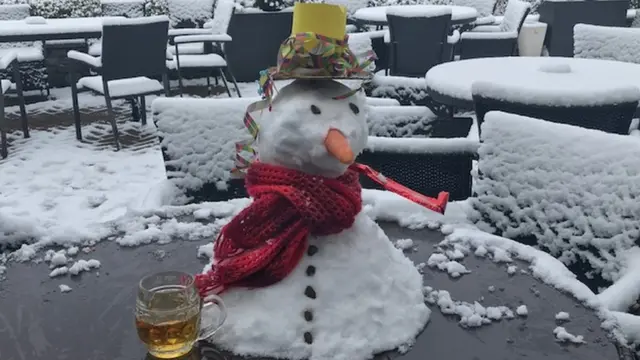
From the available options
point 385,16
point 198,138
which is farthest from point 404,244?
point 385,16

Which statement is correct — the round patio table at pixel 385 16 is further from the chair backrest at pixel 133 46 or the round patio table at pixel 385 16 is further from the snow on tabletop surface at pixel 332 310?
the snow on tabletop surface at pixel 332 310

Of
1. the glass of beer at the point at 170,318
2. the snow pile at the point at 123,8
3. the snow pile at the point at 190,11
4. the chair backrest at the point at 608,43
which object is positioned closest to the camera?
the glass of beer at the point at 170,318

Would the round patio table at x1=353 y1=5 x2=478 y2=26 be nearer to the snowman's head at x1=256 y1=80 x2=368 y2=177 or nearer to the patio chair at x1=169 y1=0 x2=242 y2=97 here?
the patio chair at x1=169 y1=0 x2=242 y2=97

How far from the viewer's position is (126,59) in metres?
4.52

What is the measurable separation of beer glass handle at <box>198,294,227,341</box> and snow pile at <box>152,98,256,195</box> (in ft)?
3.49

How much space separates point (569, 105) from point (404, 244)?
3.77 feet

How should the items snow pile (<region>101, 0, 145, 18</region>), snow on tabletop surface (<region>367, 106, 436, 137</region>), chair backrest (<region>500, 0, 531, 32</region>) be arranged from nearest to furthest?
1. snow on tabletop surface (<region>367, 106, 436, 137</region>)
2. chair backrest (<region>500, 0, 531, 32</region>)
3. snow pile (<region>101, 0, 145, 18</region>)

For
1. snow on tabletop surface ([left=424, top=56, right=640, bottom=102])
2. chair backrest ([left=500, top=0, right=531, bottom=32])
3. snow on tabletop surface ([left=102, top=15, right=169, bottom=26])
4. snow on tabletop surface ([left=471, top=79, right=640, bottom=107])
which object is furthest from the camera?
chair backrest ([left=500, top=0, right=531, bottom=32])

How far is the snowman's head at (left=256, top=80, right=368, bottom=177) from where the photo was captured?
0.97 m

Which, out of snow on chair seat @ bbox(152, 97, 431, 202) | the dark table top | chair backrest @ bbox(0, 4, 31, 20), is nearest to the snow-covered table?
chair backrest @ bbox(0, 4, 31, 20)

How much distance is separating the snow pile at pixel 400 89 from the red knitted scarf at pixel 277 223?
2.10 metres

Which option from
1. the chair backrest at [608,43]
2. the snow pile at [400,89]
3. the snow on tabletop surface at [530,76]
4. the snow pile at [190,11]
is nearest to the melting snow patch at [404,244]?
the snow on tabletop surface at [530,76]

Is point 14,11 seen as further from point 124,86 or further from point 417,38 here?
point 417,38

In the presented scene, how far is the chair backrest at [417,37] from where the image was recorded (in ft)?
16.5
